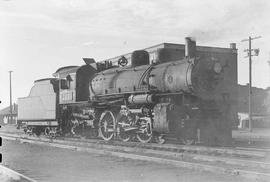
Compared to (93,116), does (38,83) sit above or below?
above

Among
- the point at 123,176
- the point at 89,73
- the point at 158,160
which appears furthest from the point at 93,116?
the point at 123,176

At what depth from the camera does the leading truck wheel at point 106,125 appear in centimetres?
1725

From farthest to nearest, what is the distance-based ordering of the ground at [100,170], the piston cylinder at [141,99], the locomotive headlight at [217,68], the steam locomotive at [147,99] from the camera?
the piston cylinder at [141,99] → the locomotive headlight at [217,68] → the steam locomotive at [147,99] → the ground at [100,170]

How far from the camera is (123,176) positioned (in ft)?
25.8

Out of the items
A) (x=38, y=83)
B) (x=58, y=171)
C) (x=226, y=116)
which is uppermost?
(x=38, y=83)

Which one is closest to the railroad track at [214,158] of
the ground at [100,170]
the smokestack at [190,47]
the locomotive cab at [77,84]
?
the ground at [100,170]

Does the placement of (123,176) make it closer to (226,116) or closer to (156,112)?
(156,112)

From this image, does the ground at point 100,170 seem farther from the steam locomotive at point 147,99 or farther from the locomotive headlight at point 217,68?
the locomotive headlight at point 217,68

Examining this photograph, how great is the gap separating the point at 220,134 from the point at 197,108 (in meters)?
1.30

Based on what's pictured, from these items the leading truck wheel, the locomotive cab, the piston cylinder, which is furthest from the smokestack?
the locomotive cab

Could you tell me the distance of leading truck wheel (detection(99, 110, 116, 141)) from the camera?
17.2 metres

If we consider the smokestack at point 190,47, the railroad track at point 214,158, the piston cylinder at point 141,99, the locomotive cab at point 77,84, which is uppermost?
the smokestack at point 190,47

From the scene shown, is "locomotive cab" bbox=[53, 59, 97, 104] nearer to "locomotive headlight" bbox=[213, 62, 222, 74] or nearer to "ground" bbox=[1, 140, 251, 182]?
"locomotive headlight" bbox=[213, 62, 222, 74]

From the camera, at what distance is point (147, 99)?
14758 millimetres
